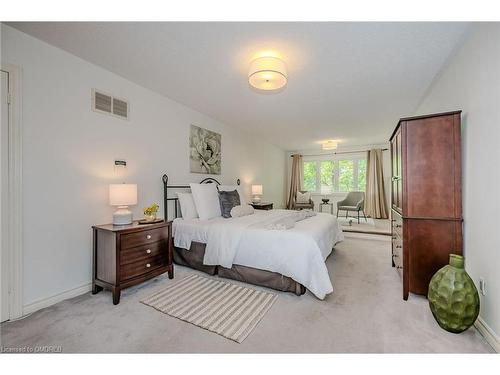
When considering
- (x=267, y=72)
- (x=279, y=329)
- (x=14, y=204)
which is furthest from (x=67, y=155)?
(x=279, y=329)

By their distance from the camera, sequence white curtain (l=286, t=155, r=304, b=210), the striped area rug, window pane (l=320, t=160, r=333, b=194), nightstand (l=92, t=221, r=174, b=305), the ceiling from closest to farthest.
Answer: the striped area rug < the ceiling < nightstand (l=92, t=221, r=174, b=305) < window pane (l=320, t=160, r=333, b=194) < white curtain (l=286, t=155, r=304, b=210)

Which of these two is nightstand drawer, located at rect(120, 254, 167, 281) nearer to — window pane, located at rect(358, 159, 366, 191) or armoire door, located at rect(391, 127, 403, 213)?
armoire door, located at rect(391, 127, 403, 213)

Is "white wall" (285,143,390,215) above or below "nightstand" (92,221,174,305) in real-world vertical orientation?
above

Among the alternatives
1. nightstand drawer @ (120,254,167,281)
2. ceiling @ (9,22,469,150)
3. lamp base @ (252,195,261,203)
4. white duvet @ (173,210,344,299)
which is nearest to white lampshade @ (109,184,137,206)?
nightstand drawer @ (120,254,167,281)

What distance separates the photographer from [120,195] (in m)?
2.17

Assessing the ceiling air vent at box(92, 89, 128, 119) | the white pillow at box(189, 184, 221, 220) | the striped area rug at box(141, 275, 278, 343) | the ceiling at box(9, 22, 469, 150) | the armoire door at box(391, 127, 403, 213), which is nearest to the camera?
the striped area rug at box(141, 275, 278, 343)

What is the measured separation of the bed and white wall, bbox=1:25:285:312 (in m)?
0.84

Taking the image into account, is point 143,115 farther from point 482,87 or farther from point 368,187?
point 368,187

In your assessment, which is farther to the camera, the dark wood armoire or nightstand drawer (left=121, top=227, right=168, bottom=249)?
nightstand drawer (left=121, top=227, right=168, bottom=249)

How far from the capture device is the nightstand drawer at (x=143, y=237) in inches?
81.3

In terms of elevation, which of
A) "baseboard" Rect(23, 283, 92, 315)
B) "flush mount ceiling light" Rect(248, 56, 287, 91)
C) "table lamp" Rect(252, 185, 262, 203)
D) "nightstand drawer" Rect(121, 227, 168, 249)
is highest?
"flush mount ceiling light" Rect(248, 56, 287, 91)

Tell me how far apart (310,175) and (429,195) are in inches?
234

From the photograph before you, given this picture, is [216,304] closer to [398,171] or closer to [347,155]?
[398,171]

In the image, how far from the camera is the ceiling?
175 centimetres
